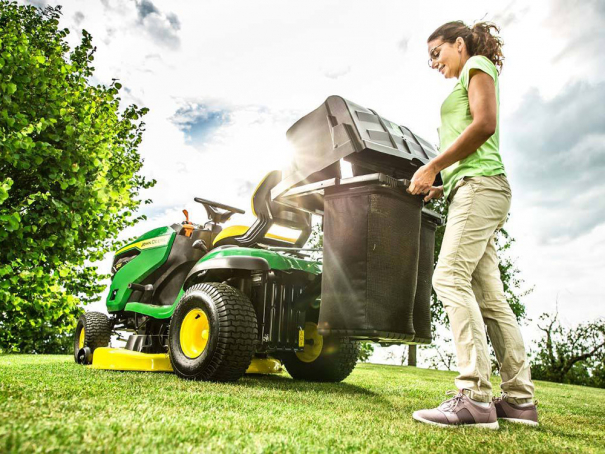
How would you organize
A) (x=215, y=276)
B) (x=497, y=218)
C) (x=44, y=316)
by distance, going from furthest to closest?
(x=44, y=316) → (x=215, y=276) → (x=497, y=218)

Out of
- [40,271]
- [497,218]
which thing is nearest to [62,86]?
[40,271]

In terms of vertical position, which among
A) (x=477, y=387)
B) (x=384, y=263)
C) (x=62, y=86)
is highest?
(x=62, y=86)

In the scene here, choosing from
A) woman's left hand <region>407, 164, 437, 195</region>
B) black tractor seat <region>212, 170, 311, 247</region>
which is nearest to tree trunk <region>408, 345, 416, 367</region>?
black tractor seat <region>212, 170, 311, 247</region>

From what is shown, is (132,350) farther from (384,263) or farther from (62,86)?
(62,86)

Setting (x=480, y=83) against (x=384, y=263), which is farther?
(x=384, y=263)

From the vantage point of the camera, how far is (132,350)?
4.69 metres

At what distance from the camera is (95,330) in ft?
18.1

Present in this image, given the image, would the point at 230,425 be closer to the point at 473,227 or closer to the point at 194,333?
Answer: the point at 473,227

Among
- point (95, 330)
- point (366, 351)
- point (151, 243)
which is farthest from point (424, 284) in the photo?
point (366, 351)

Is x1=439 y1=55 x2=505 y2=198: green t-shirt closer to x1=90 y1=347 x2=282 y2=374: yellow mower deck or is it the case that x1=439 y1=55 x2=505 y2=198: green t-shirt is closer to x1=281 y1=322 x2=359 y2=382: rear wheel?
x1=281 y1=322 x2=359 y2=382: rear wheel

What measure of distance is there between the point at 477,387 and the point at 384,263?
2.66ft

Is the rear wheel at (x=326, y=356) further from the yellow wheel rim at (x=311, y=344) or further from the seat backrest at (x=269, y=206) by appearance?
the seat backrest at (x=269, y=206)

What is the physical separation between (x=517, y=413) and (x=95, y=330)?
4560 millimetres

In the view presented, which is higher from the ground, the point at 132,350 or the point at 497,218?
the point at 497,218
